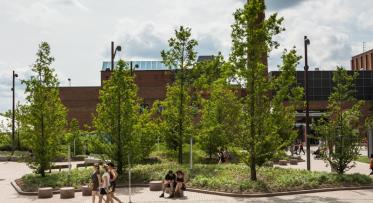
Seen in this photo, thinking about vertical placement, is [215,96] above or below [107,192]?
above

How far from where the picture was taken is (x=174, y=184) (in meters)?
20.6

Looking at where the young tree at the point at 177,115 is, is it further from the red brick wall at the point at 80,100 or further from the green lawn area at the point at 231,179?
the red brick wall at the point at 80,100

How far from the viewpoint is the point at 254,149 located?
22.0 m

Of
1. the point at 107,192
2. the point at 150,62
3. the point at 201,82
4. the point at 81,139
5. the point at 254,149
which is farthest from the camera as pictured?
the point at 150,62

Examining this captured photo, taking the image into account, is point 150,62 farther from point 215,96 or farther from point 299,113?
point 215,96

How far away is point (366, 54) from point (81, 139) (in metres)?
79.1

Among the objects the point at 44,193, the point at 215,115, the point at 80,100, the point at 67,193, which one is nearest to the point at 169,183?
the point at 67,193

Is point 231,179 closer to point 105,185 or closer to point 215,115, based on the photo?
point 105,185

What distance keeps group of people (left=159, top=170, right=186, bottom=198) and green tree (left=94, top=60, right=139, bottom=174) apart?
4.84 metres

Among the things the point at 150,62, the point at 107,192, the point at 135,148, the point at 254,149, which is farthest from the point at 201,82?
the point at 150,62

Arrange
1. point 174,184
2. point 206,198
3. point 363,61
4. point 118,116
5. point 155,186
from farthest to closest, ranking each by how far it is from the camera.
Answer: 1. point 363,61
2. point 118,116
3. point 155,186
4. point 174,184
5. point 206,198

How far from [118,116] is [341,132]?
1077 cm

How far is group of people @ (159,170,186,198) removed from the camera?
2028 cm

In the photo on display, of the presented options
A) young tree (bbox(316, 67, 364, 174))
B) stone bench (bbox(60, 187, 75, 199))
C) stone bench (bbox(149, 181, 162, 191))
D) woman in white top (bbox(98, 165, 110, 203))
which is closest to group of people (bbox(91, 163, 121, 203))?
woman in white top (bbox(98, 165, 110, 203))
